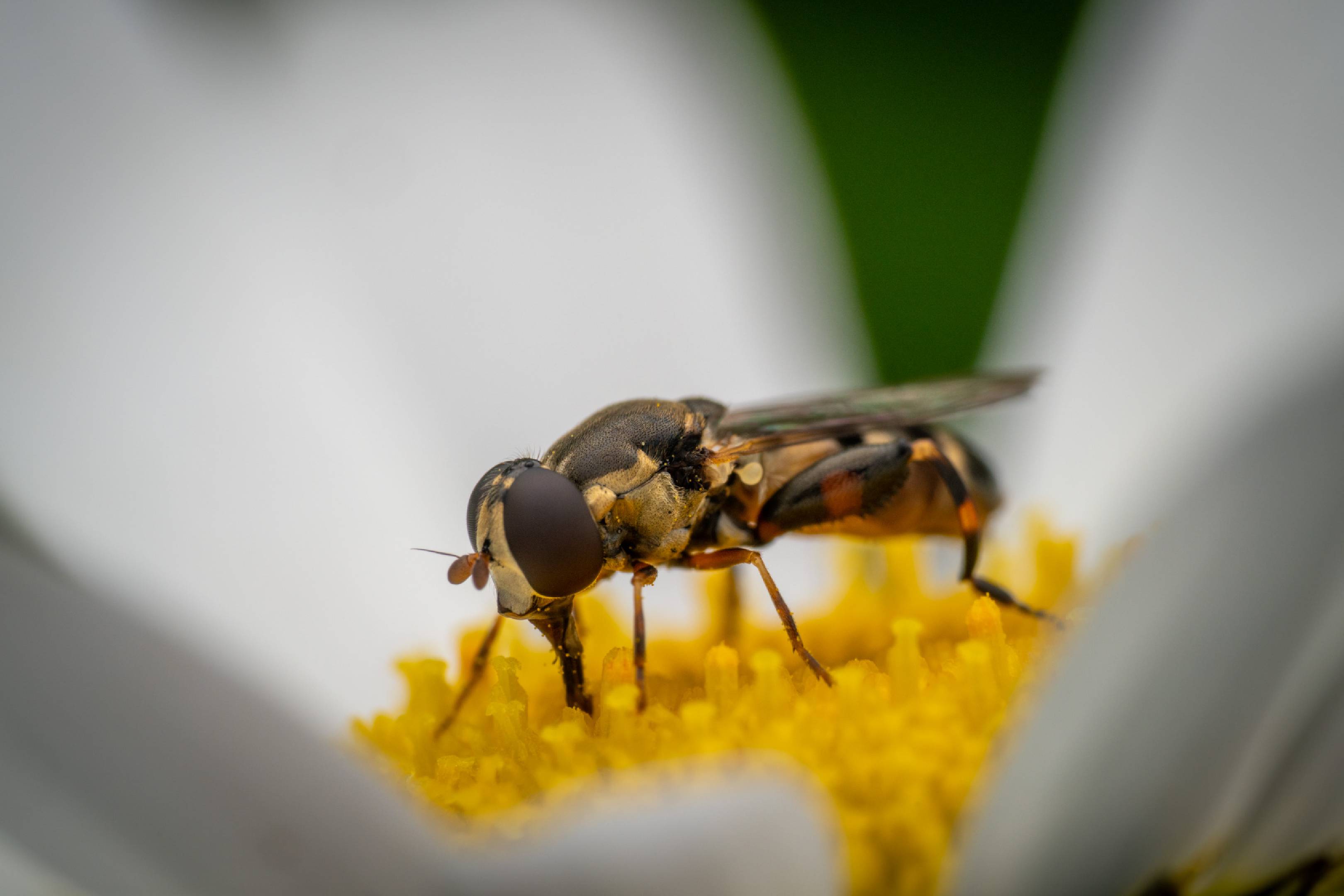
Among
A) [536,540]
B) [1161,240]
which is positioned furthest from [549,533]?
[1161,240]

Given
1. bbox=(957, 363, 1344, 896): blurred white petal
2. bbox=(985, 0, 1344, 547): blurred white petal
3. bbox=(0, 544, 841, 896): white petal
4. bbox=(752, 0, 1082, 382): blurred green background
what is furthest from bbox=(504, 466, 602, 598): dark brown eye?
bbox=(752, 0, 1082, 382): blurred green background

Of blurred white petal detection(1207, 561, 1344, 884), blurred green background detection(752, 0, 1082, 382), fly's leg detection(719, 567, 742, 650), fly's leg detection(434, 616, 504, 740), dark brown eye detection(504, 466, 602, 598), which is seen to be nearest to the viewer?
blurred white petal detection(1207, 561, 1344, 884)

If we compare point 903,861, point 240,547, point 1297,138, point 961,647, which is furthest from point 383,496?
point 1297,138

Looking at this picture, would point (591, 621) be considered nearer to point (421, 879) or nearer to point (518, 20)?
point (421, 879)

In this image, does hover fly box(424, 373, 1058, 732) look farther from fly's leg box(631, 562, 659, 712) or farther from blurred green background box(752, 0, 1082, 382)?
blurred green background box(752, 0, 1082, 382)

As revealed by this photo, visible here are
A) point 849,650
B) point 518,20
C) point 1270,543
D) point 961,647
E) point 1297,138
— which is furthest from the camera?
point 518,20

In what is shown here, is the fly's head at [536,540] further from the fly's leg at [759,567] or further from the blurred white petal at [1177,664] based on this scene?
the blurred white petal at [1177,664]

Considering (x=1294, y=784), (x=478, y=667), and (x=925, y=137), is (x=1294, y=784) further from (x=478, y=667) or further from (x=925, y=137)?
(x=925, y=137)
